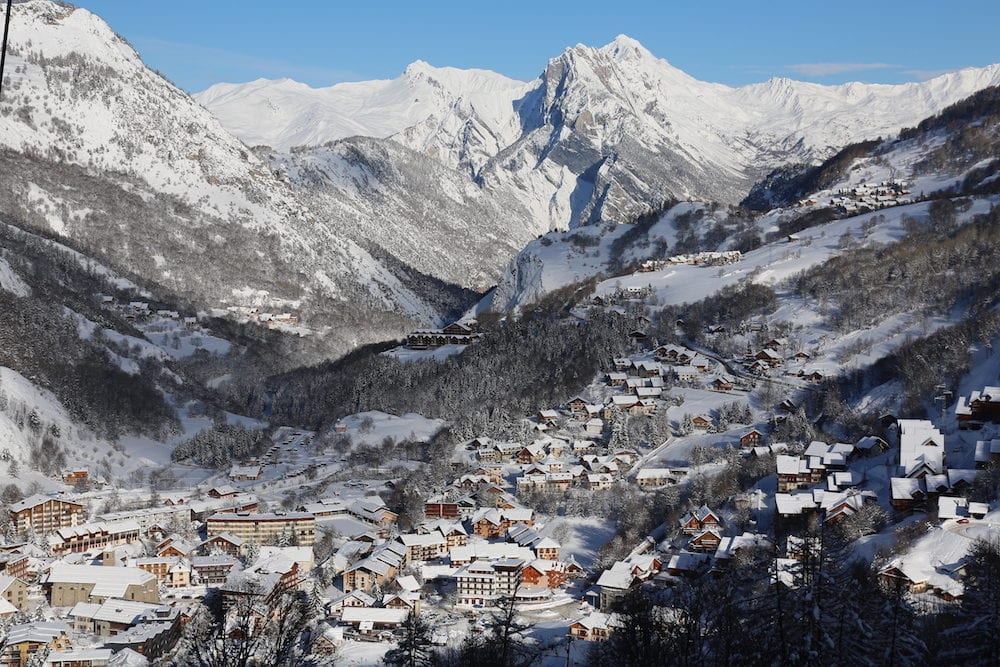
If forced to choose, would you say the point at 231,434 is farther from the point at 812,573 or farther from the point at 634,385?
the point at 812,573

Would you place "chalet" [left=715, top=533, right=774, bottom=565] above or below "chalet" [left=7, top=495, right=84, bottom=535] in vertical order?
below

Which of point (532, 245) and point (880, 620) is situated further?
point (532, 245)

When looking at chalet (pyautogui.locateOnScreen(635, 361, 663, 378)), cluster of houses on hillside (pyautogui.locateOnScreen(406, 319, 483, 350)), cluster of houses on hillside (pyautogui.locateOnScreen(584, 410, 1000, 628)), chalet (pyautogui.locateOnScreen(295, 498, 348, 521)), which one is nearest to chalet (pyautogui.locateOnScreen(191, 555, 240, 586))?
chalet (pyautogui.locateOnScreen(295, 498, 348, 521))

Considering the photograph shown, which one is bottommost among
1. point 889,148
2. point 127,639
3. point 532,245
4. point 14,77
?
point 127,639

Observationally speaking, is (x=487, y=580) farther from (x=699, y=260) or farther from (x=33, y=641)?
(x=699, y=260)

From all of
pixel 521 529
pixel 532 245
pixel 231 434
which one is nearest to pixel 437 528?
pixel 521 529

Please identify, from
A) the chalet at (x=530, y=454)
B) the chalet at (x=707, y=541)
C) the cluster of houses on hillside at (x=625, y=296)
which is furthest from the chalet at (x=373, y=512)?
the cluster of houses on hillside at (x=625, y=296)

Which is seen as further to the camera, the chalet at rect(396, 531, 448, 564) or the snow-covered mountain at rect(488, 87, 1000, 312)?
the snow-covered mountain at rect(488, 87, 1000, 312)

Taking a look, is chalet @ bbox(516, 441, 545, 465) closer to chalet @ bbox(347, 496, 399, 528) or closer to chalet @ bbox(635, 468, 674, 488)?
chalet @ bbox(635, 468, 674, 488)

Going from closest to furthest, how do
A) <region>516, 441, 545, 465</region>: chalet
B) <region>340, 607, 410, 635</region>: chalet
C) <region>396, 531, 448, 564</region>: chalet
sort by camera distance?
<region>340, 607, 410, 635</region>: chalet, <region>396, 531, 448, 564</region>: chalet, <region>516, 441, 545, 465</region>: chalet

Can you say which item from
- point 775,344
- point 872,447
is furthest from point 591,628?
point 775,344

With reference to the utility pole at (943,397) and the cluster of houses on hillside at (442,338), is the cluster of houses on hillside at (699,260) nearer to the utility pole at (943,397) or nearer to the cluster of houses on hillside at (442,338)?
the cluster of houses on hillside at (442,338)
